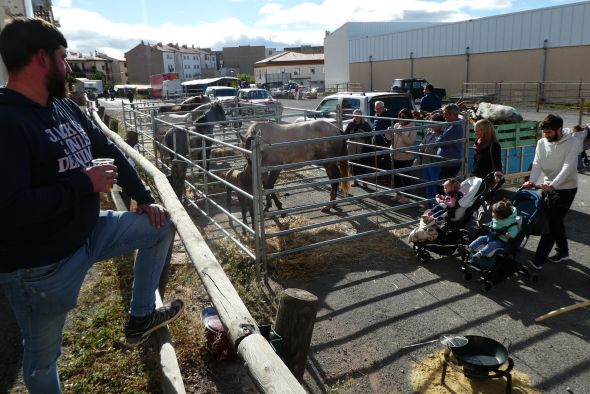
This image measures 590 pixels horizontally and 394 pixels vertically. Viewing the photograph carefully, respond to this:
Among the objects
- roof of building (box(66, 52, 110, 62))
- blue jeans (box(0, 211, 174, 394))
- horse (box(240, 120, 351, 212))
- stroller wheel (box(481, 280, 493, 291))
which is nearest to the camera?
blue jeans (box(0, 211, 174, 394))

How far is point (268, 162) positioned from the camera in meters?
8.10

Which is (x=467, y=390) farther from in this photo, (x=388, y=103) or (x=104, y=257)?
(x=388, y=103)

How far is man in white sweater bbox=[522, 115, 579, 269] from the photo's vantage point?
5086 mm

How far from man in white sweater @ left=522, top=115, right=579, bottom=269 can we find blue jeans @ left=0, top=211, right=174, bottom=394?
4428 mm

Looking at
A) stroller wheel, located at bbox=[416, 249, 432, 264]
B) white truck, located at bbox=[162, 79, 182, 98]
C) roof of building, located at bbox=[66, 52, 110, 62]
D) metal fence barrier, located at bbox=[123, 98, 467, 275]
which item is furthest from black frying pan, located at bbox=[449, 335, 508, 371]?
roof of building, located at bbox=[66, 52, 110, 62]

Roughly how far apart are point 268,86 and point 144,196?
54254mm

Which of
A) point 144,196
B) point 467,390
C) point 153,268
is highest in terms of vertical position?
point 144,196

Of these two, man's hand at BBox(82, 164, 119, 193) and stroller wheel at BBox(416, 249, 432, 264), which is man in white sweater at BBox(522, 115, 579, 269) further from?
man's hand at BBox(82, 164, 119, 193)

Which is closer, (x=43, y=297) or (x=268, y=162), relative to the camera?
(x=43, y=297)

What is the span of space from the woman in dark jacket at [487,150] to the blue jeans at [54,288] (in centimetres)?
516

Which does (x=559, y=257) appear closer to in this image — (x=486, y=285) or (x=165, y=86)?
(x=486, y=285)

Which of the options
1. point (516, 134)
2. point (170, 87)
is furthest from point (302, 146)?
point (170, 87)

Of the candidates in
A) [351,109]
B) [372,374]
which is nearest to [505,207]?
[372,374]

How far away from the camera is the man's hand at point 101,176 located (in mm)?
2020
